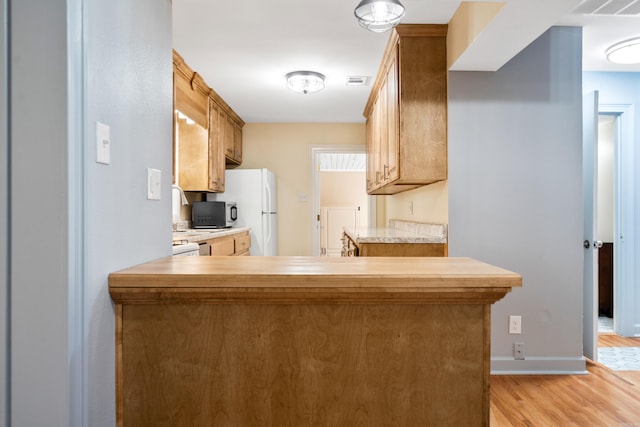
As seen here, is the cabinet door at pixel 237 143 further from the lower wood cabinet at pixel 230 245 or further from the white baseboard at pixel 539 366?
the white baseboard at pixel 539 366

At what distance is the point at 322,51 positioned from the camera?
290 centimetres

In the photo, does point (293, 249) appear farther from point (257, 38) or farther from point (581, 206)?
point (581, 206)

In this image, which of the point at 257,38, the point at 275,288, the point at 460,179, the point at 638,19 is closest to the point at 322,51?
the point at 257,38

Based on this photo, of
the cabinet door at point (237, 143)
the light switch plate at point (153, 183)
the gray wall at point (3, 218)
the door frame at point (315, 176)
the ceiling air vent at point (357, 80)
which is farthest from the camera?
the door frame at point (315, 176)

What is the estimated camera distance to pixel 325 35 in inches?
104

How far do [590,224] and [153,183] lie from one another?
2.78 m

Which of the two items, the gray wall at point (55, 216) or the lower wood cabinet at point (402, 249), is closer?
the gray wall at point (55, 216)

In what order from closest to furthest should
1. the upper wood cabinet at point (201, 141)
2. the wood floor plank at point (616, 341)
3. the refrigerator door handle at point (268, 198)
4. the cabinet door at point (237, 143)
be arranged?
the wood floor plank at point (616, 341)
the upper wood cabinet at point (201, 141)
the refrigerator door handle at point (268, 198)
the cabinet door at point (237, 143)

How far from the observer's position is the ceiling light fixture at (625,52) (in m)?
2.65

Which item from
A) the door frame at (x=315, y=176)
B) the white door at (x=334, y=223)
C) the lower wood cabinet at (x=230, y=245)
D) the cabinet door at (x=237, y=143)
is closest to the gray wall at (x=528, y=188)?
the lower wood cabinet at (x=230, y=245)

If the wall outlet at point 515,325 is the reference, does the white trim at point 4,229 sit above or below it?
above

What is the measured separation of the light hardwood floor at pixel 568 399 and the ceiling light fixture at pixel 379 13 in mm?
2075

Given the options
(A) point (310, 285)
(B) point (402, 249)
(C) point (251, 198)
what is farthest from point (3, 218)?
(C) point (251, 198)

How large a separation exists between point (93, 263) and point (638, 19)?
3.12 metres
